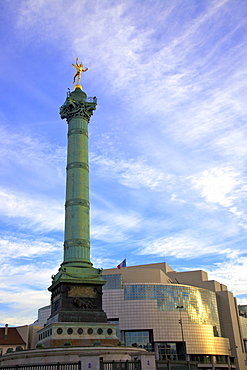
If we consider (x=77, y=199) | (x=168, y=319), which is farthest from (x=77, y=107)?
(x=168, y=319)

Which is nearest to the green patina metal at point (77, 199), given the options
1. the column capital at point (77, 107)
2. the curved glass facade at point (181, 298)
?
the column capital at point (77, 107)

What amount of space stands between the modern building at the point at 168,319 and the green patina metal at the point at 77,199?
37431mm

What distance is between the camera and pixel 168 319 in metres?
74.4

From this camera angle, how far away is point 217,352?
7850 cm

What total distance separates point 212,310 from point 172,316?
49.6 ft

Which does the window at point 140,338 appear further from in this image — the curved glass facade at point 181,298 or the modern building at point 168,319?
the curved glass facade at point 181,298

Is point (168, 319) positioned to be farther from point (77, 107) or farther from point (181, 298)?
point (77, 107)

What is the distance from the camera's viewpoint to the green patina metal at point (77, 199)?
1394 inches

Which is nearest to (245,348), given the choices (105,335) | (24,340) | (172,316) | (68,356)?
(172,316)

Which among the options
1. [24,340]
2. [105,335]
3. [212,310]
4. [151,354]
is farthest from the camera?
[212,310]

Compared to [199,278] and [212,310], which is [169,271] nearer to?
[199,278]

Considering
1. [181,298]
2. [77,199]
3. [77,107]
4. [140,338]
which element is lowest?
[140,338]

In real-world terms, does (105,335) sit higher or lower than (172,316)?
Answer: lower

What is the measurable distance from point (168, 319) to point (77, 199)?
46038 millimetres
